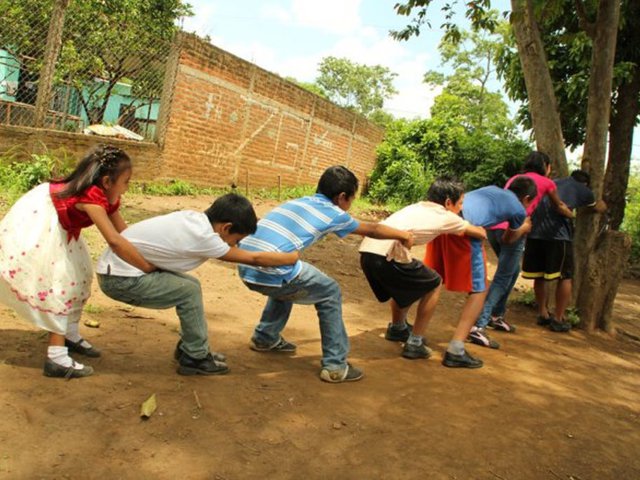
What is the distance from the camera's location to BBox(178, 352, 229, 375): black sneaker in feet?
10.8

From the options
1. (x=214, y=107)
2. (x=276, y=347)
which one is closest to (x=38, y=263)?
(x=276, y=347)

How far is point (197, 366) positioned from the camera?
3.32m

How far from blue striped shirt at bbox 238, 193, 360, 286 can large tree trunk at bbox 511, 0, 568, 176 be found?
3492mm

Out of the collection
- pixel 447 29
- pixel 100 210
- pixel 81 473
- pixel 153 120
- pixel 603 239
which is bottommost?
pixel 81 473

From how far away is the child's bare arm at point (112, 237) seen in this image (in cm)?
285

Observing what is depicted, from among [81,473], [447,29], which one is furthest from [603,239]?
[81,473]

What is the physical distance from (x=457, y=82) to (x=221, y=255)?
40.7 metres

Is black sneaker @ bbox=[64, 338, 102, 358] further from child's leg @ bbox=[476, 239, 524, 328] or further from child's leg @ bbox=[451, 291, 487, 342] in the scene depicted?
child's leg @ bbox=[476, 239, 524, 328]

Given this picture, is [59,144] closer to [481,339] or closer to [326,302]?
[326,302]

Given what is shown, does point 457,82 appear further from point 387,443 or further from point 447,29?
point 387,443

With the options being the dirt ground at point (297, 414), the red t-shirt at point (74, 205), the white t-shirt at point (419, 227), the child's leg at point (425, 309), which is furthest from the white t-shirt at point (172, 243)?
the child's leg at point (425, 309)

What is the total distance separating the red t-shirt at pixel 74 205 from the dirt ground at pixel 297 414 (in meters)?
0.80

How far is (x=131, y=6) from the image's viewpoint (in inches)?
531

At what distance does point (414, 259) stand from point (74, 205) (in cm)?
226
